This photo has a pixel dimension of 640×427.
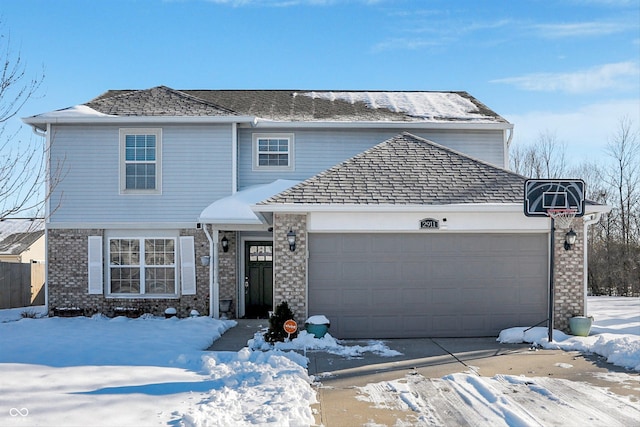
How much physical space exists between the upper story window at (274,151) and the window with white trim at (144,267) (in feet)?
10.8

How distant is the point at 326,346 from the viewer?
1043cm

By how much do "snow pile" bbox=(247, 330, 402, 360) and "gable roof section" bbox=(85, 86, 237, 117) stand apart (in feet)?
22.8

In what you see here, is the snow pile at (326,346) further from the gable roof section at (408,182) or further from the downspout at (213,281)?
the downspout at (213,281)

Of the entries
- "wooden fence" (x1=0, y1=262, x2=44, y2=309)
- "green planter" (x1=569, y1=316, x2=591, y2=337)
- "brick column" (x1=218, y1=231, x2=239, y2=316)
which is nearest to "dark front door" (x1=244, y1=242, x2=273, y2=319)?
"brick column" (x1=218, y1=231, x2=239, y2=316)

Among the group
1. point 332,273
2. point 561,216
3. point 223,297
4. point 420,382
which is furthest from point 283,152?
point 420,382

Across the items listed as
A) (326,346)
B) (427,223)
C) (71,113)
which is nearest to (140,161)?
(71,113)

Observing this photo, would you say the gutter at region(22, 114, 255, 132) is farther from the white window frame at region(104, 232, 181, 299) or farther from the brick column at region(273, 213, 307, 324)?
the brick column at region(273, 213, 307, 324)

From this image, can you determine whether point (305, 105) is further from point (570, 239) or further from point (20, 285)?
point (20, 285)

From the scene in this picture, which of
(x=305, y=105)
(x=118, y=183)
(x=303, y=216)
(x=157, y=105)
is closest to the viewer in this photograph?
(x=303, y=216)

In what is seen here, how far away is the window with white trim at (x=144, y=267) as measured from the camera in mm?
15164

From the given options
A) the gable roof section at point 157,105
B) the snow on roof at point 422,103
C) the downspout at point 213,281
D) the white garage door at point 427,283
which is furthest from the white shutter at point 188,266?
the snow on roof at point 422,103

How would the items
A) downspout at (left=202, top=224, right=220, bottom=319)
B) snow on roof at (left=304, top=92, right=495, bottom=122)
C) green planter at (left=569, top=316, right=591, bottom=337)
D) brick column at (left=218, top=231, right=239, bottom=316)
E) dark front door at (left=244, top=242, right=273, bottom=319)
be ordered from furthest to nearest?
snow on roof at (left=304, top=92, right=495, bottom=122) → dark front door at (left=244, top=242, right=273, bottom=319) → brick column at (left=218, top=231, right=239, bottom=316) → downspout at (left=202, top=224, right=220, bottom=319) → green planter at (left=569, top=316, right=591, bottom=337)

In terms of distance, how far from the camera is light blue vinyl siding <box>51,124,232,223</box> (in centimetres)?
1509

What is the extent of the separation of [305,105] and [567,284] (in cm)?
949
